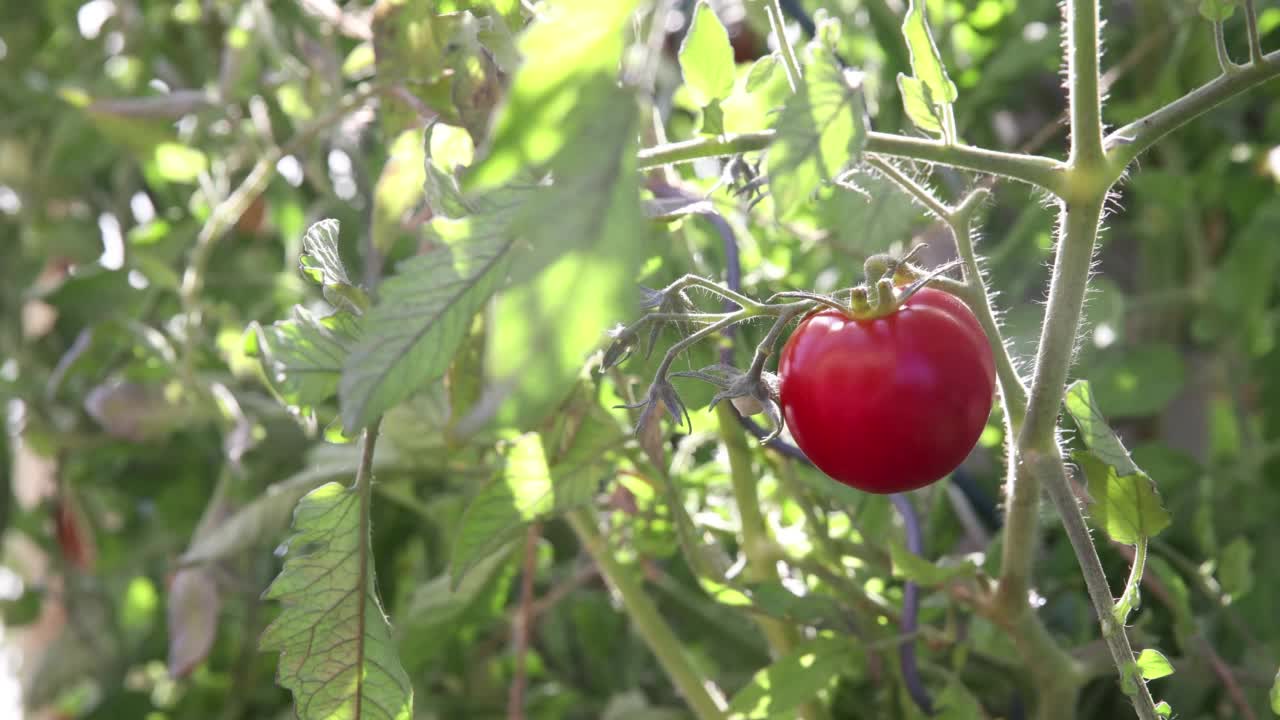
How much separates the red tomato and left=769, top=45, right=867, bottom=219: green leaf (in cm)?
7

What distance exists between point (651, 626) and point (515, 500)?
0.11 meters

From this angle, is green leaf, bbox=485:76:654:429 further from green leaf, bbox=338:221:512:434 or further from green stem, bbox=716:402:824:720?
green stem, bbox=716:402:824:720

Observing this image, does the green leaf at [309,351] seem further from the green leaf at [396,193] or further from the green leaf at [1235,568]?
the green leaf at [1235,568]

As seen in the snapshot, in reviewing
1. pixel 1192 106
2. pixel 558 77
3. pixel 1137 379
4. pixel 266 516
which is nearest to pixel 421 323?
pixel 558 77

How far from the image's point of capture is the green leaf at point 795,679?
1.42ft

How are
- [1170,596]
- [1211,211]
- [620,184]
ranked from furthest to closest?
[1211,211]
[1170,596]
[620,184]

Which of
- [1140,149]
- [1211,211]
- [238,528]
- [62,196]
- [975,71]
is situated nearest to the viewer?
[1140,149]

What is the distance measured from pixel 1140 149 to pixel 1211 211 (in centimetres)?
63

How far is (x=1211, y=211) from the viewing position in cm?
86

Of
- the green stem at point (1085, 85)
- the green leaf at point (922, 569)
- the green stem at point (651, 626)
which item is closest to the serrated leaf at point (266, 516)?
the green stem at point (651, 626)

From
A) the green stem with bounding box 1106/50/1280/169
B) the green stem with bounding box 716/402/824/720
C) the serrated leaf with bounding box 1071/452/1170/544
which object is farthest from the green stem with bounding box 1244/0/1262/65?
the green stem with bounding box 716/402/824/720

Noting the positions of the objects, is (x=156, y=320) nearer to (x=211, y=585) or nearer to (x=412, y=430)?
(x=211, y=585)

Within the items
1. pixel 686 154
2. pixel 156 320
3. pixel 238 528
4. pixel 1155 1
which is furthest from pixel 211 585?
pixel 1155 1

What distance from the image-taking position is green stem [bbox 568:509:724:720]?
487mm
